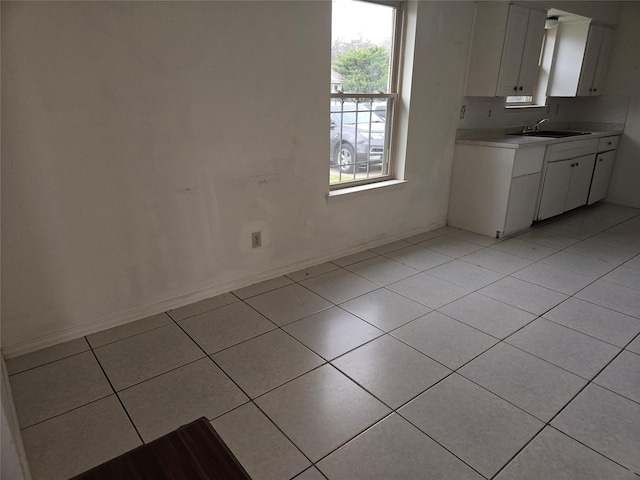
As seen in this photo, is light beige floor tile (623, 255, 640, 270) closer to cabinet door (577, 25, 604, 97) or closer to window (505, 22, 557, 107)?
window (505, 22, 557, 107)

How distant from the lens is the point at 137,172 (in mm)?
2299

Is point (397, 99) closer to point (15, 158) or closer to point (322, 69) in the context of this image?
point (322, 69)

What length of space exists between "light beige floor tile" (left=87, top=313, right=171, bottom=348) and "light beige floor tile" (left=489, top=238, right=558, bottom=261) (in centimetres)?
280

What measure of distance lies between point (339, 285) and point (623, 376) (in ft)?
5.43

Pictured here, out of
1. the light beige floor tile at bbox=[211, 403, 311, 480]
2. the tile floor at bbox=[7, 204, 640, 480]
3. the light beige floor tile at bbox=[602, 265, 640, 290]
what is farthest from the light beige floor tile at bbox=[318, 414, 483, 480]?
the light beige floor tile at bbox=[602, 265, 640, 290]

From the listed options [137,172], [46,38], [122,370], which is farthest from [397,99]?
[122,370]

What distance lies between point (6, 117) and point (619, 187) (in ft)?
20.3

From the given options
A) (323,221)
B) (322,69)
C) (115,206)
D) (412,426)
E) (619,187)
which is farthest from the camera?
(619,187)

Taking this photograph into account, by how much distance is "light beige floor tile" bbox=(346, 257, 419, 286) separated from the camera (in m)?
3.12

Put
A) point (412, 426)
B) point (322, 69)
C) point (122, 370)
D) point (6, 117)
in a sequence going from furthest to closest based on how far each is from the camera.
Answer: point (322, 69)
point (122, 370)
point (6, 117)
point (412, 426)

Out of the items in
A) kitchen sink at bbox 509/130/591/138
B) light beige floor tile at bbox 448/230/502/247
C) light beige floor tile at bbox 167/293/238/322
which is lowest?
light beige floor tile at bbox 167/293/238/322

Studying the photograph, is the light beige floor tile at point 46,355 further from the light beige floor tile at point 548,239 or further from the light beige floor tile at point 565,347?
the light beige floor tile at point 548,239

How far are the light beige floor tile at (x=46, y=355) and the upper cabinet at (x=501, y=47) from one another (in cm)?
368

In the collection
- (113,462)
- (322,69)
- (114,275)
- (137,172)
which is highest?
(322,69)
